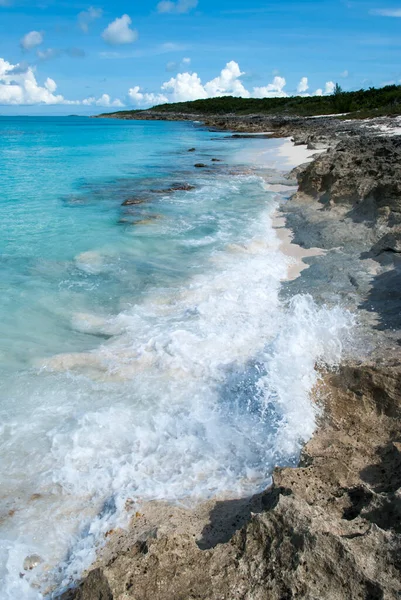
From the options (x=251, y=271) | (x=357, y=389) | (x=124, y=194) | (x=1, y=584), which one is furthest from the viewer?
(x=124, y=194)

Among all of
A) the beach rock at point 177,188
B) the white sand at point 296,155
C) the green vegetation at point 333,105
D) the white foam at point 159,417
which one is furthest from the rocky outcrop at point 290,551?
the green vegetation at point 333,105

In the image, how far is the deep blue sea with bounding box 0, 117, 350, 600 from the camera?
3557 millimetres

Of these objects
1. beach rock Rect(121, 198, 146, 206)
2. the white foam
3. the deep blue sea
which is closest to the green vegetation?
beach rock Rect(121, 198, 146, 206)

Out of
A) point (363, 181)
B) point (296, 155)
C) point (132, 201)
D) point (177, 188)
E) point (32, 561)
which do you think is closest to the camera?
point (32, 561)

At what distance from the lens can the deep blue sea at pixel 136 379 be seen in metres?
3.56

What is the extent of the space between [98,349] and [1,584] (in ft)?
10.9

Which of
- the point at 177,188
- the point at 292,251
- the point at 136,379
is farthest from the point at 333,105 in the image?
the point at 136,379

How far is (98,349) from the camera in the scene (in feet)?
19.9

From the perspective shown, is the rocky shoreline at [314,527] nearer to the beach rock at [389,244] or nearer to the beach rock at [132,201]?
the beach rock at [389,244]

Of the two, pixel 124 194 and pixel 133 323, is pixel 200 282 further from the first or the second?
pixel 124 194

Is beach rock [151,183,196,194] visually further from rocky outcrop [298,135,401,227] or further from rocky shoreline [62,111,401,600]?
rocky shoreline [62,111,401,600]

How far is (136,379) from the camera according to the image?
530 cm

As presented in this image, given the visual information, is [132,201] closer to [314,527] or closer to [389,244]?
[389,244]

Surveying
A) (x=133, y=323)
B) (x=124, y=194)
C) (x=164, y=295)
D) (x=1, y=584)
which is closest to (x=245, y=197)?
(x=124, y=194)
